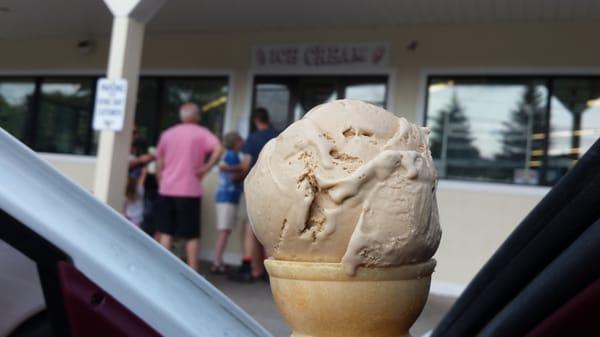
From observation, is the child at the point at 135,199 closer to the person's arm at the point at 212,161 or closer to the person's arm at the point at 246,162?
the person's arm at the point at 212,161

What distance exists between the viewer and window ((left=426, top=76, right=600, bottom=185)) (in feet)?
23.3

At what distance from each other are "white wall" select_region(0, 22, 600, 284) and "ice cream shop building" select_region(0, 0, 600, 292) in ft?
0.05

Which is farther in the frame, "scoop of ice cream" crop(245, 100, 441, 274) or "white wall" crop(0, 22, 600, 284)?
"white wall" crop(0, 22, 600, 284)

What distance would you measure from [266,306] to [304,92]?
3.51 metres

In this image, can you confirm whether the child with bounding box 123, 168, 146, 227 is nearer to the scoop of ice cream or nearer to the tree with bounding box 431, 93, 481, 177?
the tree with bounding box 431, 93, 481, 177

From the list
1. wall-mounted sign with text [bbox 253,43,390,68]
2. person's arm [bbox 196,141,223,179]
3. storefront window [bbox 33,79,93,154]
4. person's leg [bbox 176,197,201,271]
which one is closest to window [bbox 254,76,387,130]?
wall-mounted sign with text [bbox 253,43,390,68]

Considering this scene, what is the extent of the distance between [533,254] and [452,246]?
6.55 meters

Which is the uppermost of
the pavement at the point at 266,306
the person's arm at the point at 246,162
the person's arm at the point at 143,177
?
the person's arm at the point at 246,162

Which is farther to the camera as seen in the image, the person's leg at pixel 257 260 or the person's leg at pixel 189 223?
the person's leg at pixel 257 260

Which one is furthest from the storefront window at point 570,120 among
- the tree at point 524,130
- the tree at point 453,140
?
the tree at point 453,140

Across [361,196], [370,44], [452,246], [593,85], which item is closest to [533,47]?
[593,85]

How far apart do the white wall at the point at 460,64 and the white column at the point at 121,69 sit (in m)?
2.57

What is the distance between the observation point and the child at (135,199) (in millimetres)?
8031

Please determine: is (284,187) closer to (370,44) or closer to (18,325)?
(18,325)
